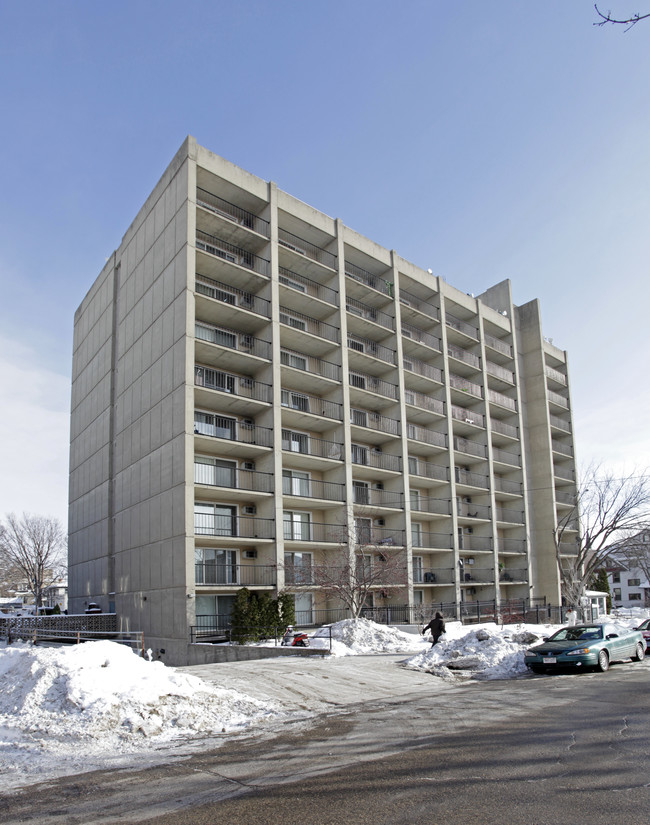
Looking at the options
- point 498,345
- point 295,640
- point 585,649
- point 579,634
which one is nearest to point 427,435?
point 498,345

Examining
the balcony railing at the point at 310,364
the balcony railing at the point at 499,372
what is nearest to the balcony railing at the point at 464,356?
the balcony railing at the point at 499,372

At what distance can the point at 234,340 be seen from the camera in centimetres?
3102

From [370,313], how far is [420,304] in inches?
222

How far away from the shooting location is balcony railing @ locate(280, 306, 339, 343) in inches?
1329

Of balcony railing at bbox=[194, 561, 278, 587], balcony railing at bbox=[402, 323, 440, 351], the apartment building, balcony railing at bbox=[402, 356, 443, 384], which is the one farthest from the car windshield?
balcony railing at bbox=[402, 323, 440, 351]

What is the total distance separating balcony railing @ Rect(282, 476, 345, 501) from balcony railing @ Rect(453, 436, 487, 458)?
1345 centimetres

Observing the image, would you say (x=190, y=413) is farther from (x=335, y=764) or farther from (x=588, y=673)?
(x=335, y=764)

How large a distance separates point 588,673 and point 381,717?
26.6 feet

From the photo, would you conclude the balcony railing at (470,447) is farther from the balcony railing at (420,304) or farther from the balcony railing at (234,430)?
the balcony railing at (234,430)

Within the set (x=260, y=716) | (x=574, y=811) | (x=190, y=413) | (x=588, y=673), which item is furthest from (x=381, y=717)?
(x=190, y=413)

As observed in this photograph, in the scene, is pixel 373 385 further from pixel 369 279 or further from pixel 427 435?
pixel 369 279

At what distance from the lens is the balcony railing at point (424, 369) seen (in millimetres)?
41156

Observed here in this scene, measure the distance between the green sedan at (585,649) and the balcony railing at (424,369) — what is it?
2464cm

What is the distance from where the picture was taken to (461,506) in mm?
43125
